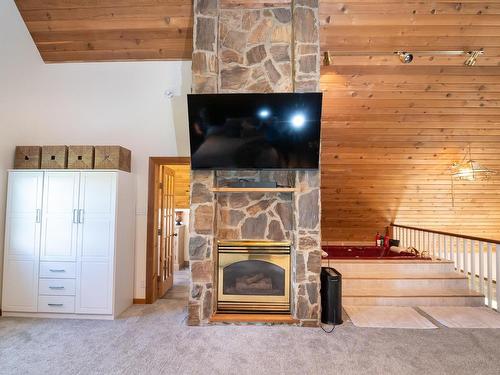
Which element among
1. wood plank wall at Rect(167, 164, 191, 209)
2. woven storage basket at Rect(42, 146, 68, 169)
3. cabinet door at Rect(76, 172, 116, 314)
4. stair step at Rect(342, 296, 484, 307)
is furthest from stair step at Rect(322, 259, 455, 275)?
woven storage basket at Rect(42, 146, 68, 169)

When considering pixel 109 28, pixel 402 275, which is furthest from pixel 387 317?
pixel 109 28

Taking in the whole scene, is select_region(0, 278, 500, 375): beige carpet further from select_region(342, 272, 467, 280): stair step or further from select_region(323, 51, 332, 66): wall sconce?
select_region(323, 51, 332, 66): wall sconce

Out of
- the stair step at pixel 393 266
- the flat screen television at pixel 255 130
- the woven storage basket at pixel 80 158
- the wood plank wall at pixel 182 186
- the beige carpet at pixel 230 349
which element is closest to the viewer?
the beige carpet at pixel 230 349

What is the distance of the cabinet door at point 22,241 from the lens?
3301 mm

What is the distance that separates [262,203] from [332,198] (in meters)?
2.87

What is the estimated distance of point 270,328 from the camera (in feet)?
10.0

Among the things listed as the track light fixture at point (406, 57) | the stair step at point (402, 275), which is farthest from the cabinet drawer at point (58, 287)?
the track light fixture at point (406, 57)

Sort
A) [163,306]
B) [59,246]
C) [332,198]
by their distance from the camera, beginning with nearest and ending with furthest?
[59,246]
[163,306]
[332,198]

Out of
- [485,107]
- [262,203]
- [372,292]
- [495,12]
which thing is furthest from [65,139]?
[485,107]

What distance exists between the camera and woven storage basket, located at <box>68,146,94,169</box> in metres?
3.42

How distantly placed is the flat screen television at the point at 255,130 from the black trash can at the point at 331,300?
127 centimetres

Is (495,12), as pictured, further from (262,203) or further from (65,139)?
(65,139)

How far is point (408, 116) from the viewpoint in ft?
14.3

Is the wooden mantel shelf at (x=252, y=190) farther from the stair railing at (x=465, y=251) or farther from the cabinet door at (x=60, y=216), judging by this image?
the stair railing at (x=465, y=251)
